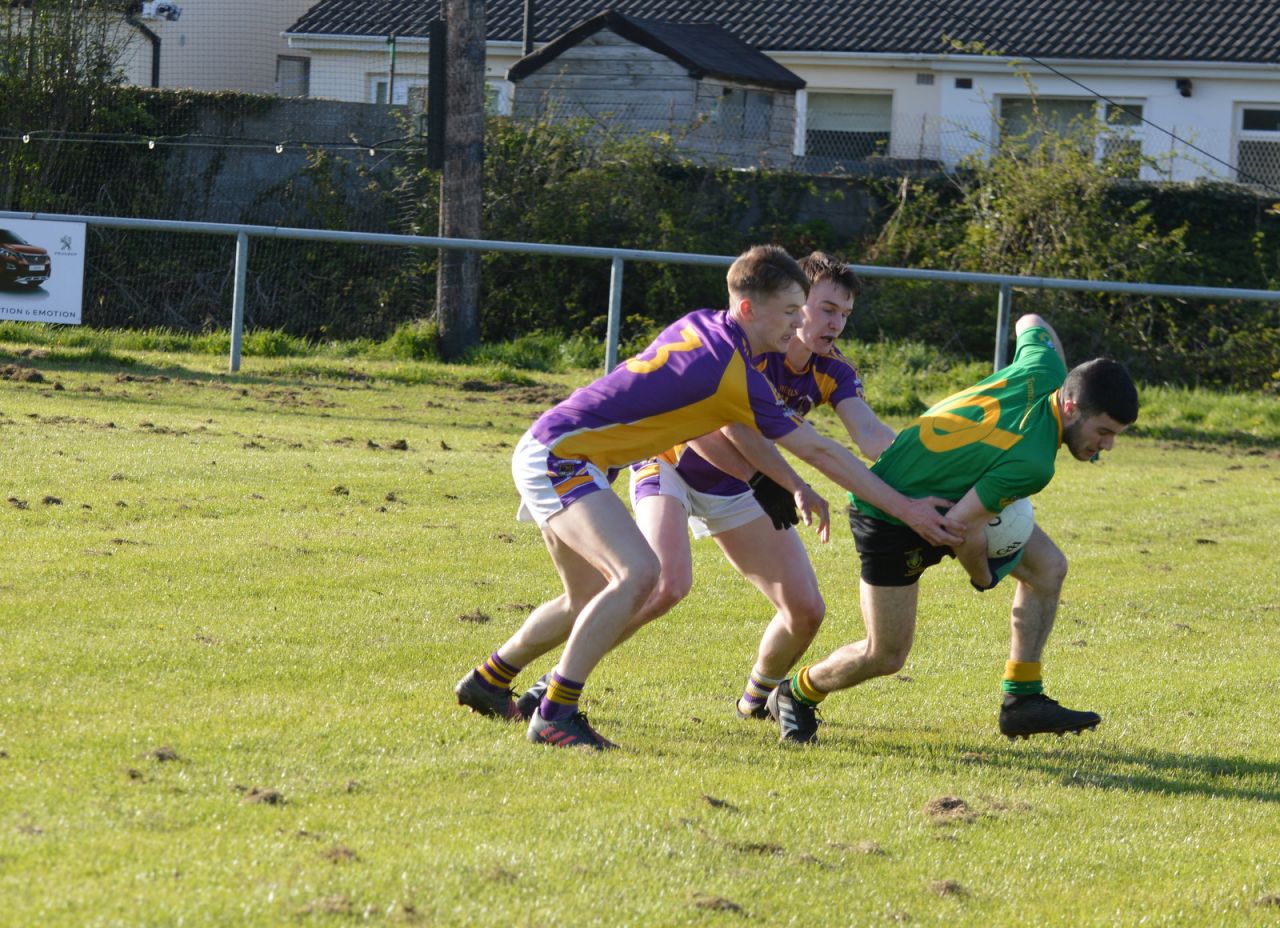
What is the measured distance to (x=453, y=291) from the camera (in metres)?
19.1

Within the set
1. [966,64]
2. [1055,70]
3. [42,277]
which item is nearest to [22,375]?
[42,277]

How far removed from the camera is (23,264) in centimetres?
1717

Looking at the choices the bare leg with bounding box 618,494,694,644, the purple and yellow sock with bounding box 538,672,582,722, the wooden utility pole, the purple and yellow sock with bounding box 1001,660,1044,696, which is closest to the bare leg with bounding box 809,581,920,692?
the purple and yellow sock with bounding box 1001,660,1044,696

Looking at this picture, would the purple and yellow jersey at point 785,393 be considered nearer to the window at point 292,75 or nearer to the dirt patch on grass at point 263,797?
the dirt patch on grass at point 263,797

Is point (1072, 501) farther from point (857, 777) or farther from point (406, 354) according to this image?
→ point (406, 354)

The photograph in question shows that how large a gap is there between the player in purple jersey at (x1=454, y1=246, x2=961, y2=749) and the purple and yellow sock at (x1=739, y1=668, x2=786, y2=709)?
100 cm

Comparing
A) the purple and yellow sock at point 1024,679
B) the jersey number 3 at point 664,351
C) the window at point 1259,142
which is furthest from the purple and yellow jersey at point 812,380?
the window at point 1259,142

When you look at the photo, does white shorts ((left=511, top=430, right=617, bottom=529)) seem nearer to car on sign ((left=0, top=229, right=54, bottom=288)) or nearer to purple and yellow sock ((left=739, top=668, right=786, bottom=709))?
purple and yellow sock ((left=739, top=668, right=786, bottom=709))

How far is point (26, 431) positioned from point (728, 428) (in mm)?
8032

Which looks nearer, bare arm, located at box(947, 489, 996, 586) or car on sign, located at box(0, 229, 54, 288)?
bare arm, located at box(947, 489, 996, 586)

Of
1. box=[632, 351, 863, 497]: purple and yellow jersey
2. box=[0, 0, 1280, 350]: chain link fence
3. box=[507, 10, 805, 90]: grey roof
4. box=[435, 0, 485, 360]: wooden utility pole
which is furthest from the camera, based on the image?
box=[507, 10, 805, 90]: grey roof

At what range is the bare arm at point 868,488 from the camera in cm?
589

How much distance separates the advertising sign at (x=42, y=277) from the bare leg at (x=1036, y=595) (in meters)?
13.0

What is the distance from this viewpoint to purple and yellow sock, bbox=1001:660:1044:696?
21.5 ft
